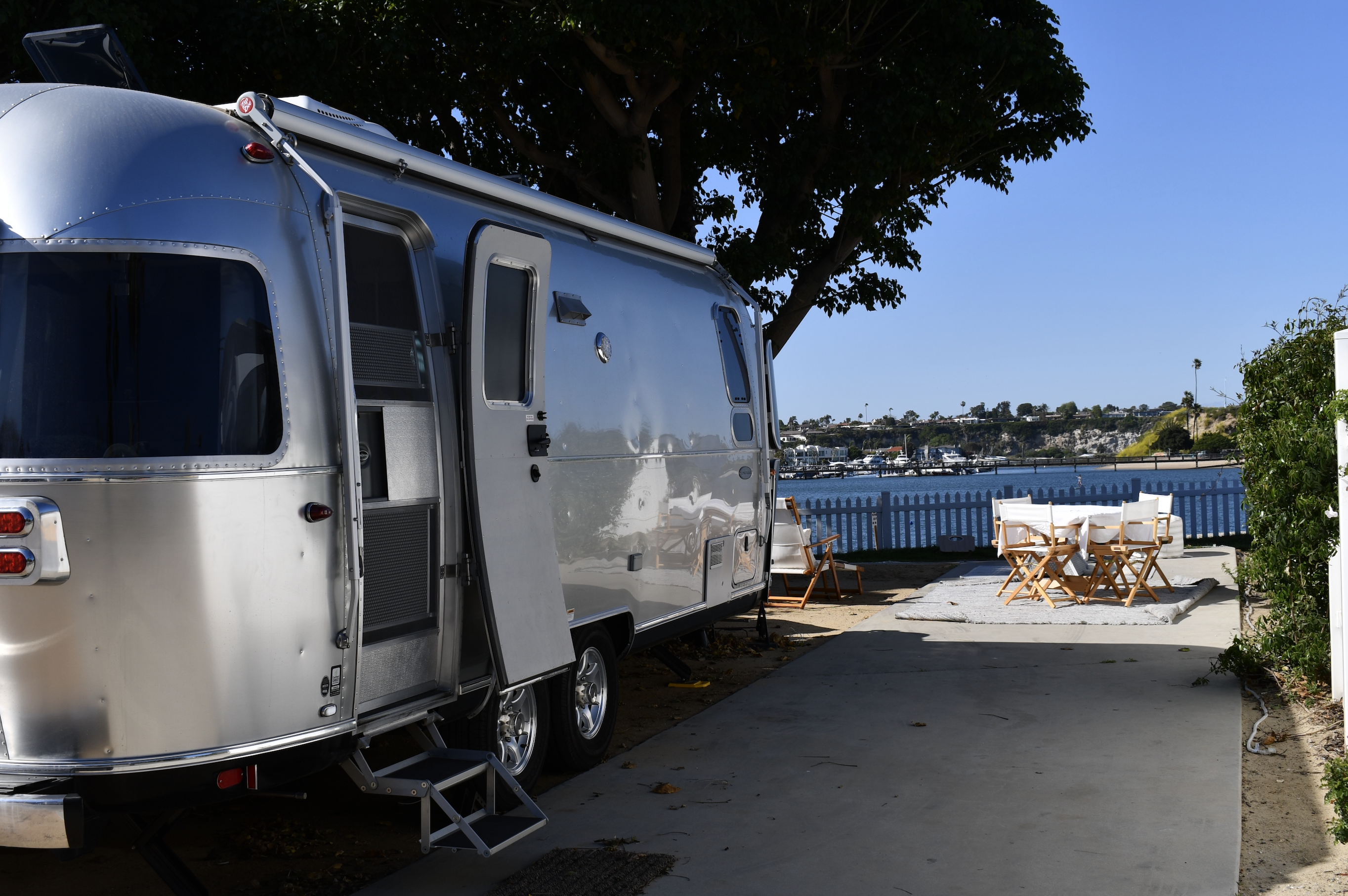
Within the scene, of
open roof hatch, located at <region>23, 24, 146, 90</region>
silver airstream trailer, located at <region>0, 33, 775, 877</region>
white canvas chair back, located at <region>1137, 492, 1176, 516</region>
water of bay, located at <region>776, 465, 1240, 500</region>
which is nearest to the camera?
silver airstream trailer, located at <region>0, 33, 775, 877</region>

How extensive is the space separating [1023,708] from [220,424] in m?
5.36

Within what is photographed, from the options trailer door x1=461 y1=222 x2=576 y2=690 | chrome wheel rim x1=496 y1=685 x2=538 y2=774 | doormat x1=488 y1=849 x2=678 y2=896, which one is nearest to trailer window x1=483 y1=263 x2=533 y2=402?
trailer door x1=461 y1=222 x2=576 y2=690

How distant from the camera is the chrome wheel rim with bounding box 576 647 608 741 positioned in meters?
6.04

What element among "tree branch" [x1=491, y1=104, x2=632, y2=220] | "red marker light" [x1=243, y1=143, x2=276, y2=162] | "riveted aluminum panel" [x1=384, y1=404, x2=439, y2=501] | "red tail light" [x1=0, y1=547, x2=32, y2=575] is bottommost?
"red tail light" [x1=0, y1=547, x2=32, y2=575]

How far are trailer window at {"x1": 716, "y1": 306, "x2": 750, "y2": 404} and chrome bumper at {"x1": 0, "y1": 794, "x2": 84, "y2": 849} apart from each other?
16.9 ft

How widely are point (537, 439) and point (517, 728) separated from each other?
1.47 meters

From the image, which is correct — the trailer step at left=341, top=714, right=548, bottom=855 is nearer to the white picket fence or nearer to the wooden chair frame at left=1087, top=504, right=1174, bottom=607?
the wooden chair frame at left=1087, top=504, right=1174, bottom=607

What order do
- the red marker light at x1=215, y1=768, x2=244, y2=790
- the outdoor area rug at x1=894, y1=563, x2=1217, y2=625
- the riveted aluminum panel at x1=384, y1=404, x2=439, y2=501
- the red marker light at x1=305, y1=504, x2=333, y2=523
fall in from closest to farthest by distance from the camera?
the red marker light at x1=215, y1=768, x2=244, y2=790, the red marker light at x1=305, y1=504, x2=333, y2=523, the riveted aluminum panel at x1=384, y1=404, x2=439, y2=501, the outdoor area rug at x1=894, y1=563, x2=1217, y2=625

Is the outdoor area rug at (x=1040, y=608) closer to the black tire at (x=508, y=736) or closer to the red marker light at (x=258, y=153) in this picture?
the black tire at (x=508, y=736)

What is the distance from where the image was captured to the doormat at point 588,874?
4.33m

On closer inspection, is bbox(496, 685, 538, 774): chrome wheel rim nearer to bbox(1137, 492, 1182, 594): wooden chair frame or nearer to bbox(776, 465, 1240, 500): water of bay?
bbox(776, 465, 1240, 500): water of bay

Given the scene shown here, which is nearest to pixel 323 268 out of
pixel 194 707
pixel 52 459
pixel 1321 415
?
pixel 52 459

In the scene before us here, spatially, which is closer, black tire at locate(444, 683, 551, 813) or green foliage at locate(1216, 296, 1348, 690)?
black tire at locate(444, 683, 551, 813)

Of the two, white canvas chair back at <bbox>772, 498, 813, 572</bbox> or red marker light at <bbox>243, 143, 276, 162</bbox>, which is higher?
red marker light at <bbox>243, 143, 276, 162</bbox>
